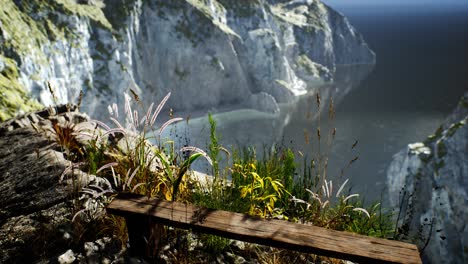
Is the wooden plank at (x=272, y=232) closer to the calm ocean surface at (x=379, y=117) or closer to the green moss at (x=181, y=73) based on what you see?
the calm ocean surface at (x=379, y=117)

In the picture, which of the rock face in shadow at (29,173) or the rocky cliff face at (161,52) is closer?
the rock face in shadow at (29,173)

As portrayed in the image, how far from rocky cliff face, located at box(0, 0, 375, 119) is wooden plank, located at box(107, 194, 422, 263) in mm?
18664

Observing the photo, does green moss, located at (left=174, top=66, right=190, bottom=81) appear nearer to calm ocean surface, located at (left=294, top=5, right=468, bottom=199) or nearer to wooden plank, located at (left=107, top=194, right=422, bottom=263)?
calm ocean surface, located at (left=294, top=5, right=468, bottom=199)

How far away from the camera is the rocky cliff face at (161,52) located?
121 ft

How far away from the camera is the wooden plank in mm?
2445

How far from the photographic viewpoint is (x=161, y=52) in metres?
62.7

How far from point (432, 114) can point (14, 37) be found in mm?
71808

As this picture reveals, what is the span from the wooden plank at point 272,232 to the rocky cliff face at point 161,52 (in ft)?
61.2

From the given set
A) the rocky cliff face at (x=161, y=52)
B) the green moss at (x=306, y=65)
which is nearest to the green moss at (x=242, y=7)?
the rocky cliff face at (x=161, y=52)

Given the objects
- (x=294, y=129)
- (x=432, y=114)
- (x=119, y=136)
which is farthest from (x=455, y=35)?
(x=119, y=136)

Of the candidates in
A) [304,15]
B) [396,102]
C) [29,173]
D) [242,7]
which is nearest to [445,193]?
[29,173]

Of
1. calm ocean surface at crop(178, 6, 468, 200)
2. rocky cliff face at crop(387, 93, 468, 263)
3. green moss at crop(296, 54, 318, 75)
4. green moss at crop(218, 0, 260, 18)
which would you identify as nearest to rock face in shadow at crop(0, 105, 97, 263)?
rocky cliff face at crop(387, 93, 468, 263)

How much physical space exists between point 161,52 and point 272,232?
63.2 meters

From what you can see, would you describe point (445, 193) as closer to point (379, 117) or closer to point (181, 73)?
point (181, 73)
